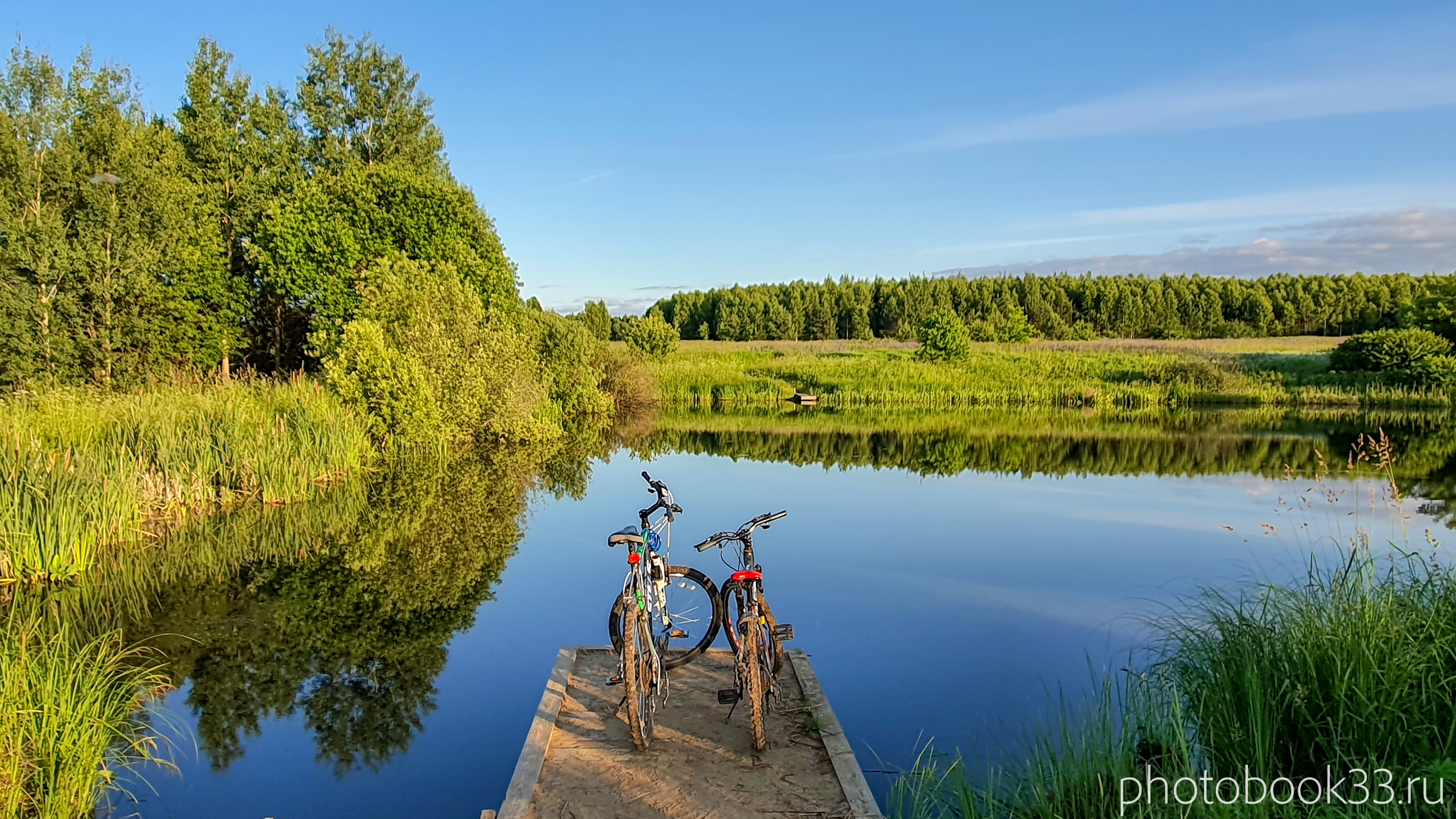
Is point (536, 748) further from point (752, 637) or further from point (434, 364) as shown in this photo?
point (434, 364)

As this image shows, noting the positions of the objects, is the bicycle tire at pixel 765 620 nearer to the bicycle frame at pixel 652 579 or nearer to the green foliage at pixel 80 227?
the bicycle frame at pixel 652 579

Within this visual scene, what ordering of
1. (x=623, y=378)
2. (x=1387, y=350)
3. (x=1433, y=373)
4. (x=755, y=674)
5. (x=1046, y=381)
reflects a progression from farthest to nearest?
1. (x=1046, y=381)
2. (x=1387, y=350)
3. (x=623, y=378)
4. (x=1433, y=373)
5. (x=755, y=674)

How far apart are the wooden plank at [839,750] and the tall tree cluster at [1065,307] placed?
55865mm

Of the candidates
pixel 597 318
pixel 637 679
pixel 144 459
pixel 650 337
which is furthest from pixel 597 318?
pixel 637 679

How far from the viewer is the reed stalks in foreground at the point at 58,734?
4.42m

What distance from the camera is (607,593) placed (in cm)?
976

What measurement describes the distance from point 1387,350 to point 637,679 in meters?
42.9

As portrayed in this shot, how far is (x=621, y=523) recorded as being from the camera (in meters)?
13.8

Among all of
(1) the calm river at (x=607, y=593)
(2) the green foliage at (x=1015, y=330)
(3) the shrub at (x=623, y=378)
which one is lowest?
(1) the calm river at (x=607, y=593)

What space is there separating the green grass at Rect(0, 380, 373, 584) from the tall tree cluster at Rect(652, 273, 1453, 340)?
50.3 meters

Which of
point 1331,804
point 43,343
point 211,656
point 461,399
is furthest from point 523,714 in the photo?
point 43,343

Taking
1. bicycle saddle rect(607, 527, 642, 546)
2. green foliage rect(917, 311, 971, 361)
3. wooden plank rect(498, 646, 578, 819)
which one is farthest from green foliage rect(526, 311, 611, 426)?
bicycle saddle rect(607, 527, 642, 546)

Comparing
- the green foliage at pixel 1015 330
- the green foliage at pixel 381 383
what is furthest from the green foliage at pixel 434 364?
the green foliage at pixel 1015 330

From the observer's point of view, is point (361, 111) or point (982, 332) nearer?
point (361, 111)
